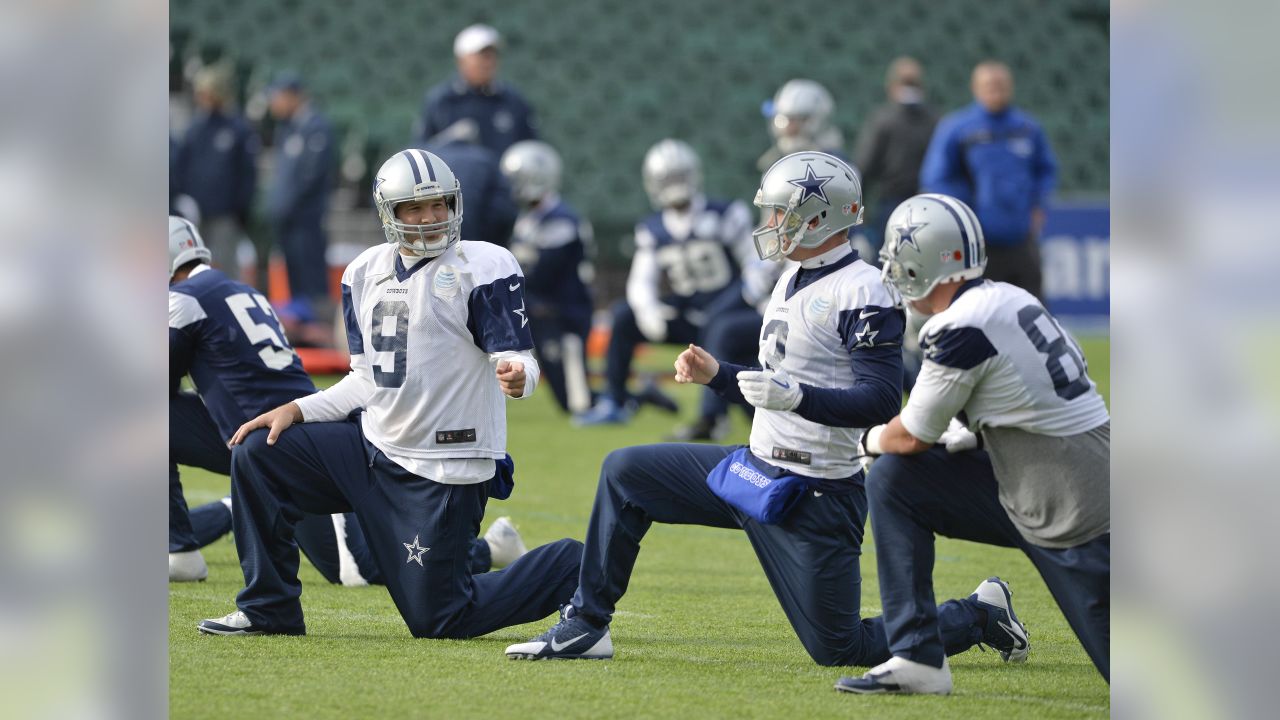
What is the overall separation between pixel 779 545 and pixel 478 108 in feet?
25.3

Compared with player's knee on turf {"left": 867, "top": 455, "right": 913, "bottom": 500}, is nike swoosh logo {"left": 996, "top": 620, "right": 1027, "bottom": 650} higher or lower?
lower

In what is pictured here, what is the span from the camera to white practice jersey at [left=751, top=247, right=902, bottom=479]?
4.47m

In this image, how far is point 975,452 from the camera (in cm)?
430

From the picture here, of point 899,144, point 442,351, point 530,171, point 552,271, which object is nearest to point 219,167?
point 530,171

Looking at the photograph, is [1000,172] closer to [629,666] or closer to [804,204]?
[804,204]

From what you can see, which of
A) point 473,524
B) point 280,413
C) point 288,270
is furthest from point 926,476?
point 288,270

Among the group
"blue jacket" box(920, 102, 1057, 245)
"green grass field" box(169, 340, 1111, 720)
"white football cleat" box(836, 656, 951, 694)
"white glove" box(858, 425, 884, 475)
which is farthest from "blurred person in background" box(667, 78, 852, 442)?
"white football cleat" box(836, 656, 951, 694)

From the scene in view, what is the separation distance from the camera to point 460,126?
1157cm

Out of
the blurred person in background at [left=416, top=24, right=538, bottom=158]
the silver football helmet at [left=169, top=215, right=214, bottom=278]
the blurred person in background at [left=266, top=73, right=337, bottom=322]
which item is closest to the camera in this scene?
the silver football helmet at [left=169, top=215, right=214, bottom=278]

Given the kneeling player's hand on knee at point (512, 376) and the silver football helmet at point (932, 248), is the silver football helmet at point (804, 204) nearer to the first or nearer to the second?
the silver football helmet at point (932, 248)

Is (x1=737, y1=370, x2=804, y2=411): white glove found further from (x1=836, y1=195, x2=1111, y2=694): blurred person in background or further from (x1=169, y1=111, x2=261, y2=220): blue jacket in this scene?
(x1=169, y1=111, x2=261, y2=220): blue jacket

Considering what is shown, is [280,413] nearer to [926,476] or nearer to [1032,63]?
[926,476]

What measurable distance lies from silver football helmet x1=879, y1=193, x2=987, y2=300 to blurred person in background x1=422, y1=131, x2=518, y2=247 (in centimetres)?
645

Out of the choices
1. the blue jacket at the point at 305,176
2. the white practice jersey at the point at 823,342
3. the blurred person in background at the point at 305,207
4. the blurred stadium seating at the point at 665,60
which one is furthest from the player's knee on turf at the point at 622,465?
the blurred stadium seating at the point at 665,60
